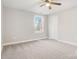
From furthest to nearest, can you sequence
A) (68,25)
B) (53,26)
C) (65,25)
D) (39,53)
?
1. (53,26)
2. (65,25)
3. (68,25)
4. (39,53)

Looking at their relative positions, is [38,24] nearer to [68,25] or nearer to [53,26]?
[53,26]

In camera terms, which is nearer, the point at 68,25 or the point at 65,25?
the point at 68,25

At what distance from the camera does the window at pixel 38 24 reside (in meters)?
6.91

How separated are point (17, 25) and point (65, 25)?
3.28m

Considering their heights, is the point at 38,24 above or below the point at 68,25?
above

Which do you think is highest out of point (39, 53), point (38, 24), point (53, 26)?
point (38, 24)

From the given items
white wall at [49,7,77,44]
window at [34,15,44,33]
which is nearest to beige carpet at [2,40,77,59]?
white wall at [49,7,77,44]

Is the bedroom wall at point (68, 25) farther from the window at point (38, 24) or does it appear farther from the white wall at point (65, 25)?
the window at point (38, 24)

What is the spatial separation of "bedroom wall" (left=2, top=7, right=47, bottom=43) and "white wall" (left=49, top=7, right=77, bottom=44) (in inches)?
63.9

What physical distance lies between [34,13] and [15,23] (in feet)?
6.17

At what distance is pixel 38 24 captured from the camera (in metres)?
7.09

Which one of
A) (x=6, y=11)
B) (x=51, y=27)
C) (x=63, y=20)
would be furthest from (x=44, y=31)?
(x=6, y=11)

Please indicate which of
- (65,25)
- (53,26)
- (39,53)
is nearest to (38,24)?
(53,26)

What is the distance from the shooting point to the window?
6905 mm
